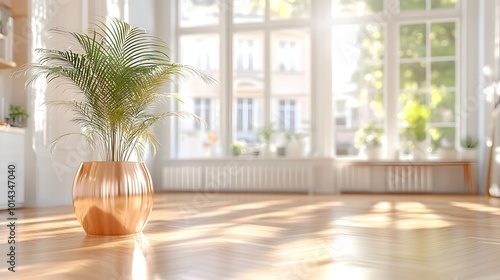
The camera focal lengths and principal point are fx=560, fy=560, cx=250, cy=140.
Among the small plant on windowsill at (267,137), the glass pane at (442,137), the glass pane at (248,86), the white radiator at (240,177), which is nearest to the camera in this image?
the glass pane at (442,137)

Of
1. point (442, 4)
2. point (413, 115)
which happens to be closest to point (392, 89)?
point (413, 115)

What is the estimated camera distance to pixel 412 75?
26.2 feet

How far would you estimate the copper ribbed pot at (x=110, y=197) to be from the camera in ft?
10.9

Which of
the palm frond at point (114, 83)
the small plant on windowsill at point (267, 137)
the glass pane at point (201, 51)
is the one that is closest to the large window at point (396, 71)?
the small plant on windowsill at point (267, 137)

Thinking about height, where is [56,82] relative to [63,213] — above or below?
above

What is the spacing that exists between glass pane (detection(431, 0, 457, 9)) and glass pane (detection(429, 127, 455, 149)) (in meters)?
1.72

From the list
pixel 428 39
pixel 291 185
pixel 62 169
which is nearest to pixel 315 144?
pixel 291 185

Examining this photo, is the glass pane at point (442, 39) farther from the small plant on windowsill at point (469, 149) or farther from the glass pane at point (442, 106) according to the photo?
the small plant on windowsill at point (469, 149)

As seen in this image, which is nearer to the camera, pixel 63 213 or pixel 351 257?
pixel 351 257

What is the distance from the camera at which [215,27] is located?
343 inches

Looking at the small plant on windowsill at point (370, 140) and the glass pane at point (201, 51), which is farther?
the glass pane at point (201, 51)

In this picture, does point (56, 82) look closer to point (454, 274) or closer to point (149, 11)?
point (149, 11)

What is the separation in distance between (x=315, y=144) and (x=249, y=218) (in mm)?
3937

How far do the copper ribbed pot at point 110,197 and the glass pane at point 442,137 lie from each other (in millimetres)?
5505
